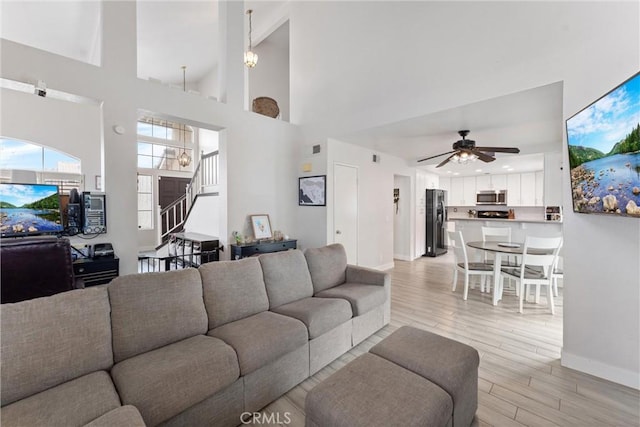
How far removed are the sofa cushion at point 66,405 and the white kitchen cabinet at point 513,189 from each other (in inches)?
380

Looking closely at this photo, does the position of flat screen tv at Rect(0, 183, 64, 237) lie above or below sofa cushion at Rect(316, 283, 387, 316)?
above

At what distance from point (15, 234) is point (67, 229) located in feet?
1.22

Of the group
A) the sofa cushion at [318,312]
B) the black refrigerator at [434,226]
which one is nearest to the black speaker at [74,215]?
the sofa cushion at [318,312]

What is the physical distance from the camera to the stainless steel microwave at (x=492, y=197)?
8084mm

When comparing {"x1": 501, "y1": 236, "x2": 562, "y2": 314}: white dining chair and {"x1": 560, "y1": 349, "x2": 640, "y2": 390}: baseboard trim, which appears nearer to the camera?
{"x1": 560, "y1": 349, "x2": 640, "y2": 390}: baseboard trim

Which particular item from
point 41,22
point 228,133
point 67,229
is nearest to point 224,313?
point 67,229

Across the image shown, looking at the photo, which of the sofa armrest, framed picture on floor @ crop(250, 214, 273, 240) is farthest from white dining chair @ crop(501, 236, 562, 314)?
framed picture on floor @ crop(250, 214, 273, 240)

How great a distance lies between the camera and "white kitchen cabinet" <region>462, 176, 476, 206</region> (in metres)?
8.73

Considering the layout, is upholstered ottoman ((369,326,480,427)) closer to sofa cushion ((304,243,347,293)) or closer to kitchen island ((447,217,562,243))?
sofa cushion ((304,243,347,293))

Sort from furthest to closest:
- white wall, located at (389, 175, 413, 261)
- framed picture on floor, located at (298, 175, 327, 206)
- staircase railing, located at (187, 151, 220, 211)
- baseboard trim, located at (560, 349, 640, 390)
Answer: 1. white wall, located at (389, 175, 413, 261)
2. staircase railing, located at (187, 151, 220, 211)
3. framed picture on floor, located at (298, 175, 327, 206)
4. baseboard trim, located at (560, 349, 640, 390)

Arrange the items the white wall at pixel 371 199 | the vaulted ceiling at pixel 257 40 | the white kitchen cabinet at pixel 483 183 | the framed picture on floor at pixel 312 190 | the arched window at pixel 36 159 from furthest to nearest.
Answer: the white kitchen cabinet at pixel 483 183, the arched window at pixel 36 159, the white wall at pixel 371 199, the framed picture on floor at pixel 312 190, the vaulted ceiling at pixel 257 40

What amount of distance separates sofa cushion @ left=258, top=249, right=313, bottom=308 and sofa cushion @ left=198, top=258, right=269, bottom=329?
0.28 ft

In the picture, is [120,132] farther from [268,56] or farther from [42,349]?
[268,56]

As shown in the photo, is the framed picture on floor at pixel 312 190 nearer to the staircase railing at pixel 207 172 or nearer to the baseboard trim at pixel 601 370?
the staircase railing at pixel 207 172
